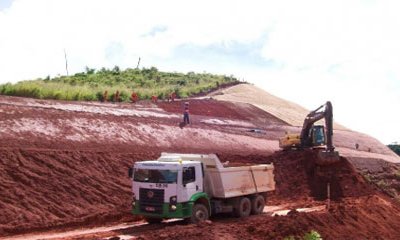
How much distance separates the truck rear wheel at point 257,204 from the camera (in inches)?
978

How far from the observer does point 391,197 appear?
3375 cm

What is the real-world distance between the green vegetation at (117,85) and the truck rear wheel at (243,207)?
23.3m

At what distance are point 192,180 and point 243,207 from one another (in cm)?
382

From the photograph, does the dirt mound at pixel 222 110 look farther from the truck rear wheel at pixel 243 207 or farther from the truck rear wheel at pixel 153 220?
the truck rear wheel at pixel 153 220

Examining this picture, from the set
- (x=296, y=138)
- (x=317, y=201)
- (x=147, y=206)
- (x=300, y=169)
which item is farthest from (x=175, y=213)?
(x=296, y=138)

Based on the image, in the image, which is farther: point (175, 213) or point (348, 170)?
point (348, 170)

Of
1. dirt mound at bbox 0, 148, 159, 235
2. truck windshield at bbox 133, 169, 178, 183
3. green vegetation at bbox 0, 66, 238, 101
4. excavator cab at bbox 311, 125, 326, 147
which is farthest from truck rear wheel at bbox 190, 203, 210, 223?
green vegetation at bbox 0, 66, 238, 101

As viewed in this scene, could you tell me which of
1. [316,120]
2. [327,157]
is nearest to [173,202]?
[327,157]

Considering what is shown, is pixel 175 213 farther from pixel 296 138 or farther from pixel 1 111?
pixel 296 138

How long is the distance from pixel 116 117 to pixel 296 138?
11643 mm

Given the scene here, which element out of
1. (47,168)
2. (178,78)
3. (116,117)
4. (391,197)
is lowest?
(391,197)

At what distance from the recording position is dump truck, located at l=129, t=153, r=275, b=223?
67.6ft

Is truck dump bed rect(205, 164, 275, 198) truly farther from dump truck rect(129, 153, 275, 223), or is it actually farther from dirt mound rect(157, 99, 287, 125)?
dirt mound rect(157, 99, 287, 125)

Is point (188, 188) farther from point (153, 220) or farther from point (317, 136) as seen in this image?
point (317, 136)
